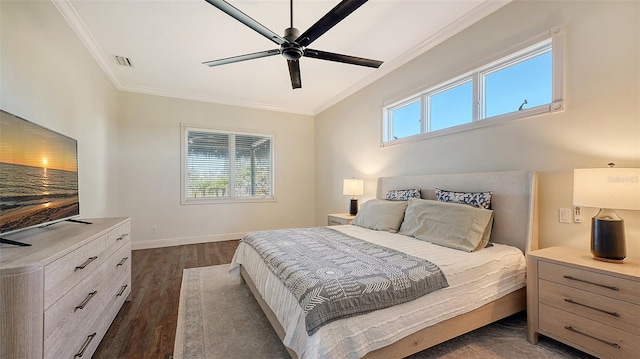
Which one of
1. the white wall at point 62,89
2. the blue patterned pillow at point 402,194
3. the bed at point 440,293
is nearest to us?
the bed at point 440,293

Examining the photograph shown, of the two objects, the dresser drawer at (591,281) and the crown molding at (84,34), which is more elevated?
the crown molding at (84,34)

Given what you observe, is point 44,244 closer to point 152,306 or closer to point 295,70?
point 152,306

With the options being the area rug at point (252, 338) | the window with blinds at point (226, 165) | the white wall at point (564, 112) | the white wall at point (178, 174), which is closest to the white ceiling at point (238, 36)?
the white wall at point (564, 112)

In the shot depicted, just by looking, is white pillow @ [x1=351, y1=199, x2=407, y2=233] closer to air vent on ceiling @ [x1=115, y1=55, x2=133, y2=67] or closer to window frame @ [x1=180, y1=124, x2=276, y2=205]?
window frame @ [x1=180, y1=124, x2=276, y2=205]

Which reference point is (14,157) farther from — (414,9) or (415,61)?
(415,61)

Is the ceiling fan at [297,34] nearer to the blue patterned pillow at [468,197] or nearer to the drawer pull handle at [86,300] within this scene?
the blue patterned pillow at [468,197]

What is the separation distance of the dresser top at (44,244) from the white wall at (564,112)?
325cm

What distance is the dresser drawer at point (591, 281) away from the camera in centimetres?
144

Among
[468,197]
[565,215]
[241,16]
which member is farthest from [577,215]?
[241,16]

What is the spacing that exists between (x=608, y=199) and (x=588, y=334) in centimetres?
85

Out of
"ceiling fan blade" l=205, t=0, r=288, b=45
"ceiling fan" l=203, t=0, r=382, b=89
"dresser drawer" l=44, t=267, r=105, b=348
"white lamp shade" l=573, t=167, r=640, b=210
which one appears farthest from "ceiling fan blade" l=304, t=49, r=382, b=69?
"dresser drawer" l=44, t=267, r=105, b=348

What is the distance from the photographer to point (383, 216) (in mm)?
3041

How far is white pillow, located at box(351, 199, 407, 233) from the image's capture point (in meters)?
2.93

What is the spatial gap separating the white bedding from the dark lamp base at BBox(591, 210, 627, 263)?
493 mm
